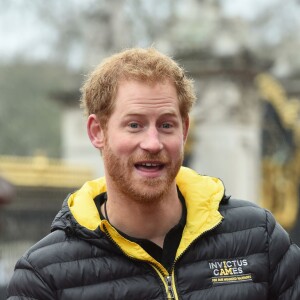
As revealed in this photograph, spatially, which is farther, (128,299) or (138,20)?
(138,20)

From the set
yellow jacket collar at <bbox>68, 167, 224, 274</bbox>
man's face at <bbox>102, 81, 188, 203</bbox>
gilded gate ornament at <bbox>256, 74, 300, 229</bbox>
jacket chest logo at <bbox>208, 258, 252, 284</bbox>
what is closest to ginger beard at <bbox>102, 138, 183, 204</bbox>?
man's face at <bbox>102, 81, 188, 203</bbox>

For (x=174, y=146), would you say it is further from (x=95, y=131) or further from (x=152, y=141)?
(x=95, y=131)

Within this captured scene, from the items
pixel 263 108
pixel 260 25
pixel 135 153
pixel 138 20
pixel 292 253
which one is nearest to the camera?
pixel 135 153

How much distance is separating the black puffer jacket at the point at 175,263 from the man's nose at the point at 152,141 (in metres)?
0.27

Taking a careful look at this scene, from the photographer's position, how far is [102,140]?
3531 mm

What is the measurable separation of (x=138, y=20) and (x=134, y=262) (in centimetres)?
2366

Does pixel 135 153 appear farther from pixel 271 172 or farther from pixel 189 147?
pixel 271 172

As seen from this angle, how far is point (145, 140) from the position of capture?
3361mm

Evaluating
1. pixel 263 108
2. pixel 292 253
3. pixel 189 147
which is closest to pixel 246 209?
pixel 292 253

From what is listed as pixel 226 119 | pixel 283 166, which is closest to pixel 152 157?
pixel 226 119

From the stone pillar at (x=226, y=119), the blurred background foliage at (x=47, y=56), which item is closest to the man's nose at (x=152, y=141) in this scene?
the stone pillar at (x=226, y=119)

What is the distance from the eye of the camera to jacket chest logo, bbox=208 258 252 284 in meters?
3.46

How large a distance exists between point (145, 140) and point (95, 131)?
24 cm

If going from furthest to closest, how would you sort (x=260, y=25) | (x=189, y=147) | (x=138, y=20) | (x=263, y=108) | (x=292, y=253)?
(x=260, y=25) → (x=138, y=20) → (x=263, y=108) → (x=189, y=147) → (x=292, y=253)
